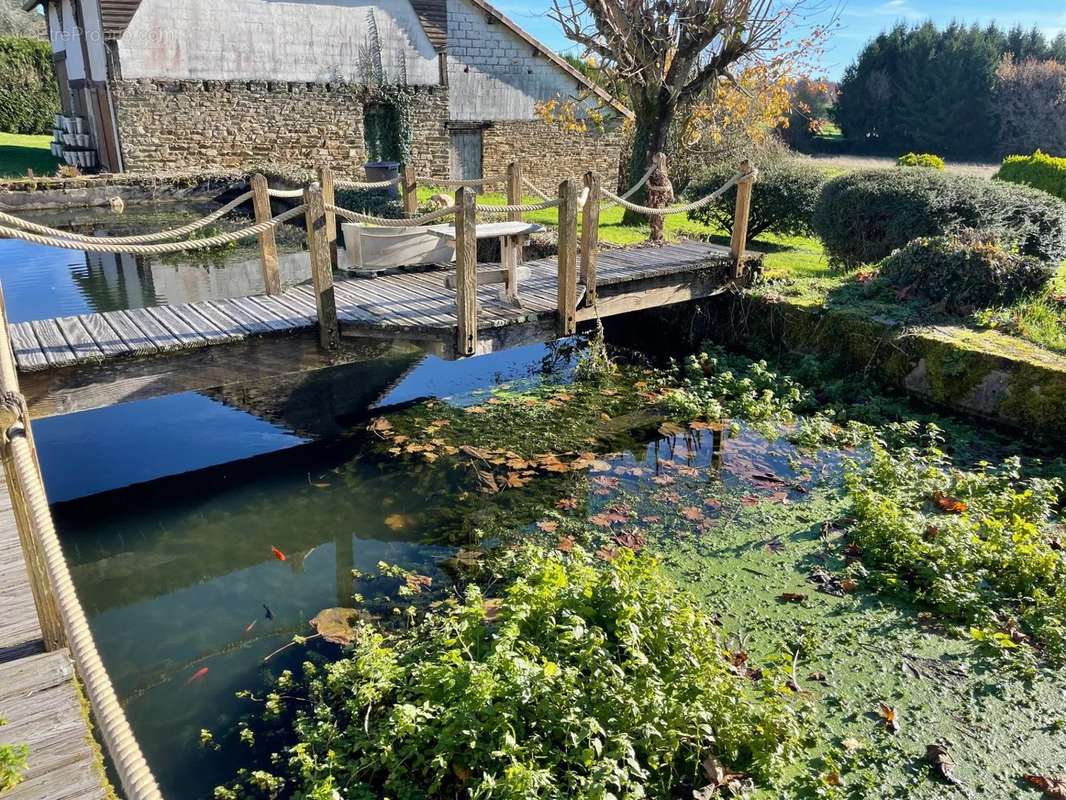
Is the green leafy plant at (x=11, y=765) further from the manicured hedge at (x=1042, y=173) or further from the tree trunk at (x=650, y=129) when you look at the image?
the manicured hedge at (x=1042, y=173)

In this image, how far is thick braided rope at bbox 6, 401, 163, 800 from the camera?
2.03 meters

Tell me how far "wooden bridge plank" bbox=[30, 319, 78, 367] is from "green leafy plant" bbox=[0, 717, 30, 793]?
424cm

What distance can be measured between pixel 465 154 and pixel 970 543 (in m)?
21.8

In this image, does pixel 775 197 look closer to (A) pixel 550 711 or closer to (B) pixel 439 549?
(B) pixel 439 549

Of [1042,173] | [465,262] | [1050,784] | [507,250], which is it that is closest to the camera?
[1050,784]

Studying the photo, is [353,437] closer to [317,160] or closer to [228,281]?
[228,281]

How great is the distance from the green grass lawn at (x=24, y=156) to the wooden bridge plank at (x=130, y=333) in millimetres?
19869

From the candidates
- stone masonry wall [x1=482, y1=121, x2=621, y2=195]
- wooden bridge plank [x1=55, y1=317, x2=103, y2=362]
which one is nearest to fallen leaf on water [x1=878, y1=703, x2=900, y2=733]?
wooden bridge plank [x1=55, y1=317, x2=103, y2=362]

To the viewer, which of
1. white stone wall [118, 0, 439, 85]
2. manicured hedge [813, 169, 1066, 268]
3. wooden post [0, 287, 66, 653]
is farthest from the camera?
white stone wall [118, 0, 439, 85]

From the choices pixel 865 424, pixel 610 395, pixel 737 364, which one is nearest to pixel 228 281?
pixel 610 395

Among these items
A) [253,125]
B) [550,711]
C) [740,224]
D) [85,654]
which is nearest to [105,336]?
[85,654]

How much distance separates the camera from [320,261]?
7062 millimetres

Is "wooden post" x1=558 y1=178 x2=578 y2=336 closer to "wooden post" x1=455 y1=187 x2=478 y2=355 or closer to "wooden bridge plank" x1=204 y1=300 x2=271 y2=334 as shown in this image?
"wooden post" x1=455 y1=187 x2=478 y2=355

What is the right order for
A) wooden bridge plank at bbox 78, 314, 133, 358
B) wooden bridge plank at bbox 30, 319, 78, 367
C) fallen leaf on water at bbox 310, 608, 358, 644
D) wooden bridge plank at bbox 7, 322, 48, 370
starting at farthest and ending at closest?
1. wooden bridge plank at bbox 78, 314, 133, 358
2. wooden bridge plank at bbox 30, 319, 78, 367
3. wooden bridge plank at bbox 7, 322, 48, 370
4. fallen leaf on water at bbox 310, 608, 358, 644
